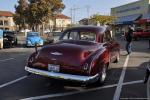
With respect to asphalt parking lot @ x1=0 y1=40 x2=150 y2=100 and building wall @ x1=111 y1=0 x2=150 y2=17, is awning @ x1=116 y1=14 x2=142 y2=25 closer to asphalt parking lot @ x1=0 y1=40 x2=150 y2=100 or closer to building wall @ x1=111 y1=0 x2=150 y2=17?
building wall @ x1=111 y1=0 x2=150 y2=17

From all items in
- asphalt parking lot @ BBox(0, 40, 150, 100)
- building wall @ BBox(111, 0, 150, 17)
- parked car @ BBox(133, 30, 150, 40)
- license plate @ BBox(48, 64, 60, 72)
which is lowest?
asphalt parking lot @ BBox(0, 40, 150, 100)

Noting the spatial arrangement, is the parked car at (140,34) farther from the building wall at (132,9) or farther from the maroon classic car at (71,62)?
the maroon classic car at (71,62)

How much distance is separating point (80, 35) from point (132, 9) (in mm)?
60820

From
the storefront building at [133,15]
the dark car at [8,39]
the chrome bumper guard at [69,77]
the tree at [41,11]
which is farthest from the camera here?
the tree at [41,11]

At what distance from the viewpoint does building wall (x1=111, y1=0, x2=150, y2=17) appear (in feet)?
201

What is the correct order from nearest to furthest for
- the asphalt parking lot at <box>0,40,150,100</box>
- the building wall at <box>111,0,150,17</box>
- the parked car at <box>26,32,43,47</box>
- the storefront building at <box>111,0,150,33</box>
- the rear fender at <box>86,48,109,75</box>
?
the asphalt parking lot at <box>0,40,150,100</box>
the rear fender at <box>86,48,109,75</box>
the parked car at <box>26,32,43,47</box>
the storefront building at <box>111,0,150,33</box>
the building wall at <box>111,0,150,17</box>


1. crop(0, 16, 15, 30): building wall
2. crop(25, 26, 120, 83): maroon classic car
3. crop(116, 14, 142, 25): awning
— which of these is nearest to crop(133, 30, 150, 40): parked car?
crop(116, 14, 142, 25): awning

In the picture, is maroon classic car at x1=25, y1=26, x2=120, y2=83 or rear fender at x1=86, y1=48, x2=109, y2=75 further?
rear fender at x1=86, y1=48, x2=109, y2=75

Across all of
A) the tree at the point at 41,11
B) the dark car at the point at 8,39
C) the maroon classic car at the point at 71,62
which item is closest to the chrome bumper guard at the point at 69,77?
the maroon classic car at the point at 71,62

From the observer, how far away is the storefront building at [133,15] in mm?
53247

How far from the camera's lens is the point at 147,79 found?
27.2ft

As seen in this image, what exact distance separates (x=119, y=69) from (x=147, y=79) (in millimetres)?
4454

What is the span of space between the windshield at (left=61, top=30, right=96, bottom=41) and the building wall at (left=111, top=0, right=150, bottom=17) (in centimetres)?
5098

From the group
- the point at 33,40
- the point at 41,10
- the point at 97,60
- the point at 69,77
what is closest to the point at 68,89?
the point at 69,77
